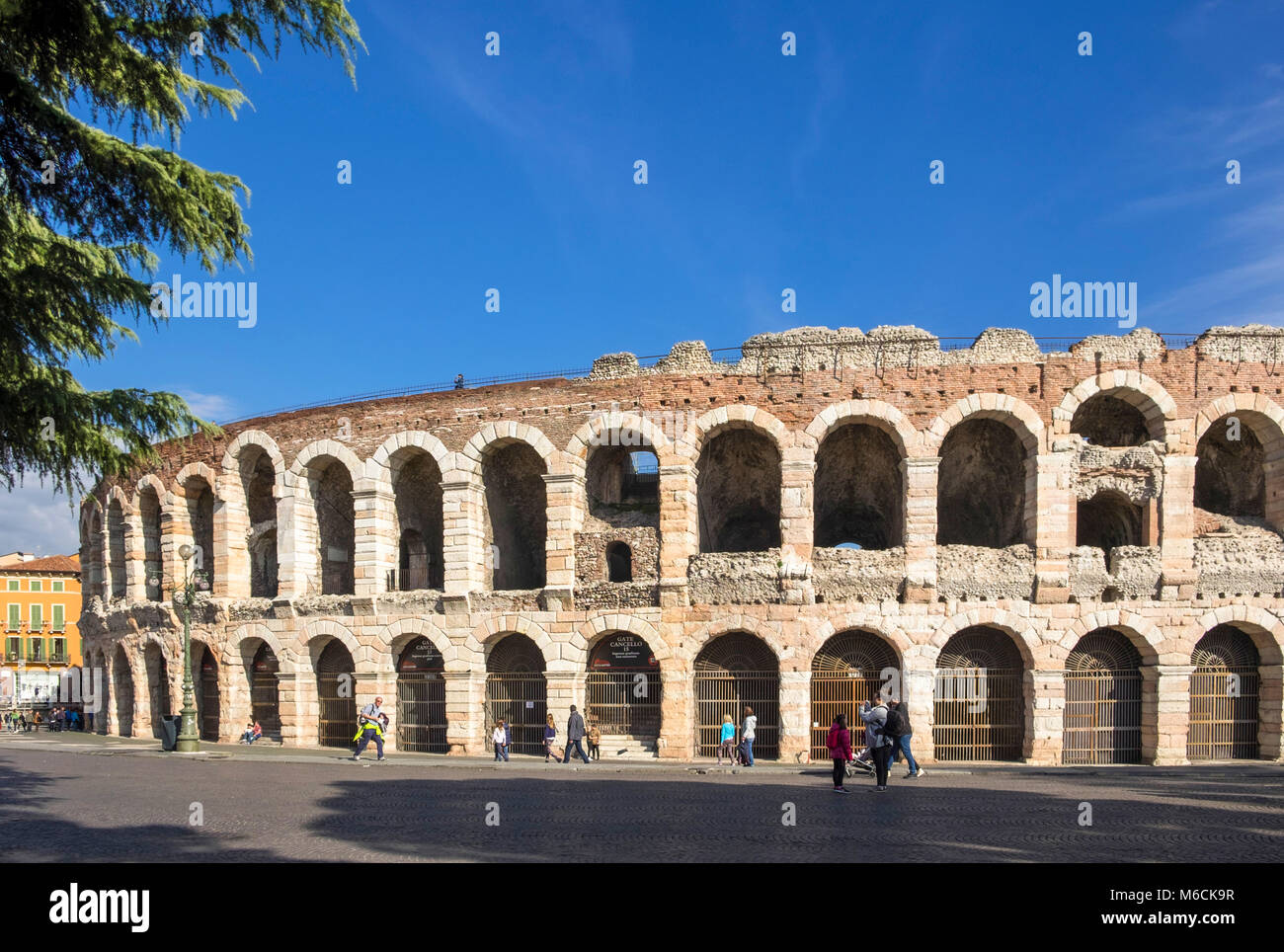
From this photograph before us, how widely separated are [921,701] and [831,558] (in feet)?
11.1

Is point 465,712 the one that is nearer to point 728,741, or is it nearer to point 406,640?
point 406,640

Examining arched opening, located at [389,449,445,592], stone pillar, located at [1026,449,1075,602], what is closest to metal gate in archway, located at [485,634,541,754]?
arched opening, located at [389,449,445,592]

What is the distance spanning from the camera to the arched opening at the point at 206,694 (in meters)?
26.2

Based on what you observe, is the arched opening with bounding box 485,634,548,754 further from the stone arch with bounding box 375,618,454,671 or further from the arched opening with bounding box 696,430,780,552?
the arched opening with bounding box 696,430,780,552

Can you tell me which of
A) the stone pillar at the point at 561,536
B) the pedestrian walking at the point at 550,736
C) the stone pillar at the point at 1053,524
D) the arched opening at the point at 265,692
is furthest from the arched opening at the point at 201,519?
the stone pillar at the point at 1053,524

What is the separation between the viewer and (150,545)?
28312mm

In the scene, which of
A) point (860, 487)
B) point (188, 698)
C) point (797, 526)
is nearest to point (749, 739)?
point (797, 526)

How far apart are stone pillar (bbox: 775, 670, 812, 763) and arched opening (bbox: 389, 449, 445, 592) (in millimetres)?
9271

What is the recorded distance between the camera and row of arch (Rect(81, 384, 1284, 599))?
67.1ft

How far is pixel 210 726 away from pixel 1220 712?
2487cm

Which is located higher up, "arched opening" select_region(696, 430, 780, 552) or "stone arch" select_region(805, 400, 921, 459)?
"stone arch" select_region(805, 400, 921, 459)

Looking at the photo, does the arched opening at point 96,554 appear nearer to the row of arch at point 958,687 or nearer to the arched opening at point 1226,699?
the row of arch at point 958,687

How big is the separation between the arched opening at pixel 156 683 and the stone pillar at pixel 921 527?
818 inches
